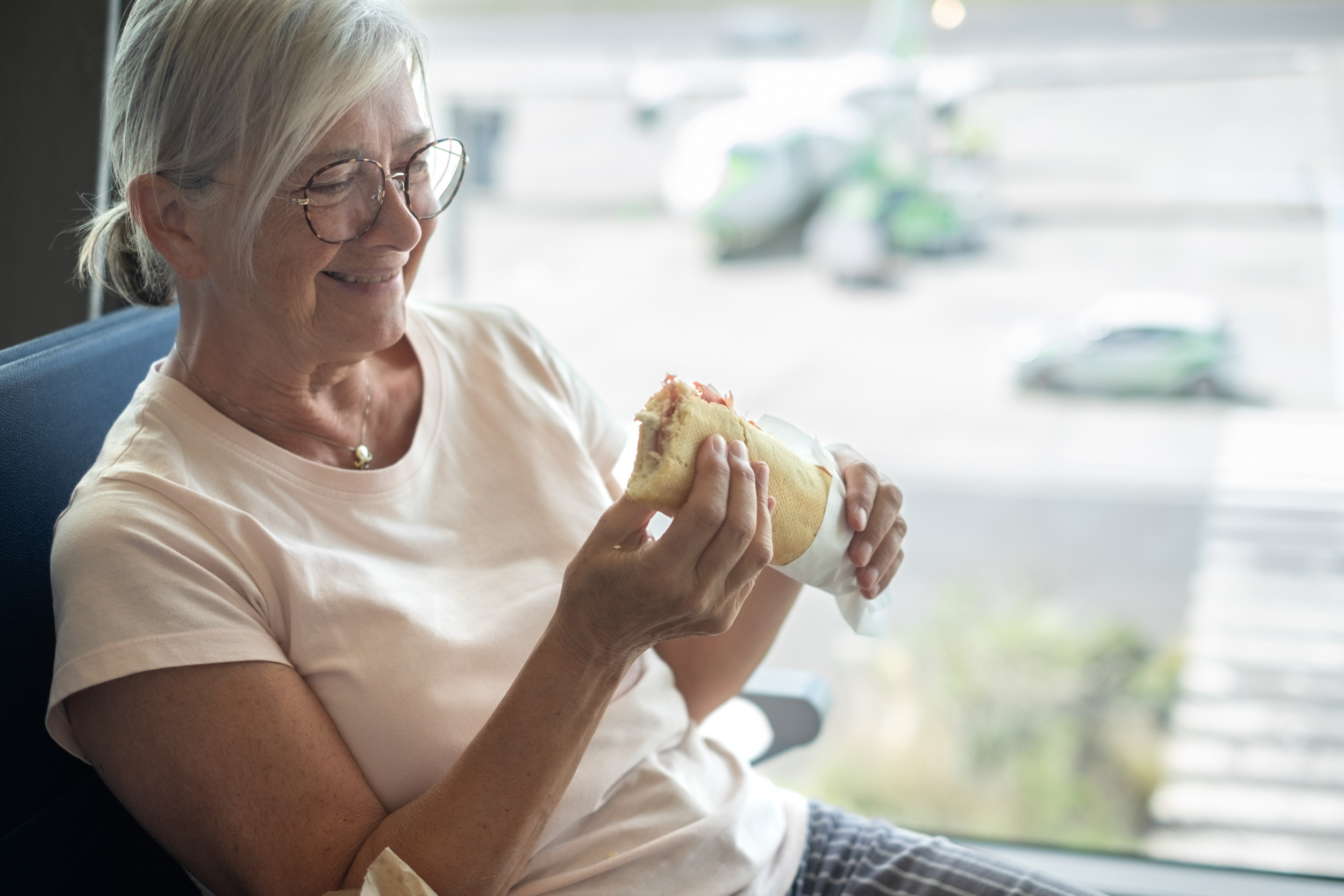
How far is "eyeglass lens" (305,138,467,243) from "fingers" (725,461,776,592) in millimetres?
427

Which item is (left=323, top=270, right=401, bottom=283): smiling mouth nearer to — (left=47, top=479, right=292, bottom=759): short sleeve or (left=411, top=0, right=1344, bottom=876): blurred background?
(left=47, top=479, right=292, bottom=759): short sleeve

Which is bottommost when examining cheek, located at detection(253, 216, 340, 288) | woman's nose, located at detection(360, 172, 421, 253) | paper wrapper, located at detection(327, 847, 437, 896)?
paper wrapper, located at detection(327, 847, 437, 896)

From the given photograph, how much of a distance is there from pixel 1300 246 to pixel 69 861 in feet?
7.87

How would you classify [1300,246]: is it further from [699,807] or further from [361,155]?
[361,155]

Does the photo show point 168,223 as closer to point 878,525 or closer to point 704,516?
point 704,516

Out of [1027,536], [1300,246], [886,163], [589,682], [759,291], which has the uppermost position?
[886,163]

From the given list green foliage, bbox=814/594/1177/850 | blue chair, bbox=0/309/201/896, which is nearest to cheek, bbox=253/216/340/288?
blue chair, bbox=0/309/201/896

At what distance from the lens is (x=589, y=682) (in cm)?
79

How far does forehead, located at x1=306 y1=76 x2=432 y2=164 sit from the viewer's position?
2.87ft

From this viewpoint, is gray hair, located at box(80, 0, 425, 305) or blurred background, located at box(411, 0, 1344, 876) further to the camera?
blurred background, located at box(411, 0, 1344, 876)

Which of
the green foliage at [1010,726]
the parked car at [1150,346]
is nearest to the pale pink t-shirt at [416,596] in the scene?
the green foliage at [1010,726]

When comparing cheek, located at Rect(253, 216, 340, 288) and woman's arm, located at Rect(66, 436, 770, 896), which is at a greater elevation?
cheek, located at Rect(253, 216, 340, 288)

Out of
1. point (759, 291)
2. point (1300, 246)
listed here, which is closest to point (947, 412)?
point (759, 291)

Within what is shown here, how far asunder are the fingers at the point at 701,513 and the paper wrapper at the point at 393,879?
32 centimetres
